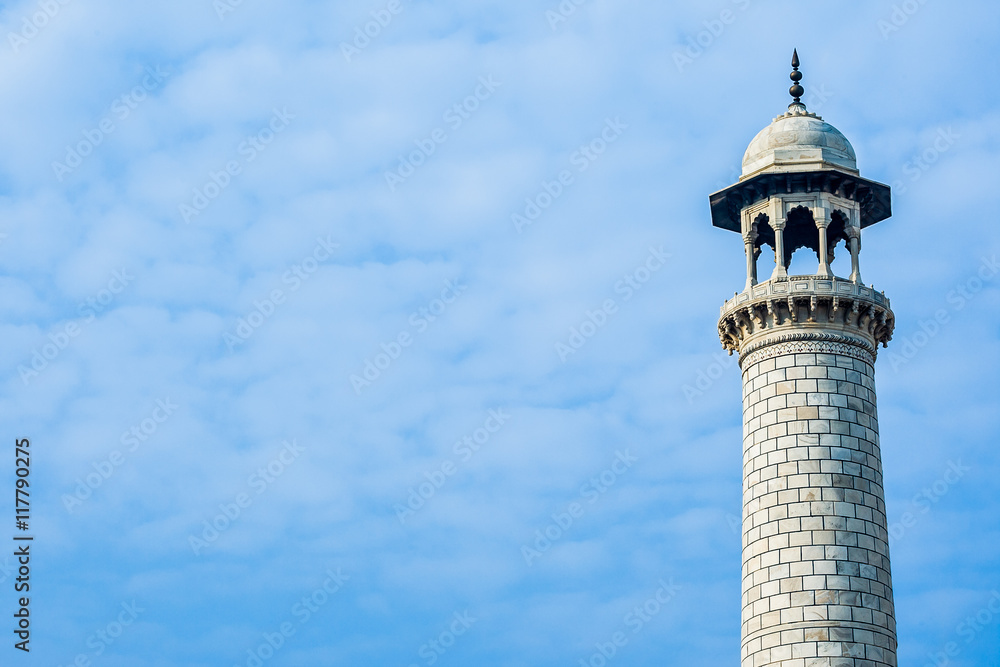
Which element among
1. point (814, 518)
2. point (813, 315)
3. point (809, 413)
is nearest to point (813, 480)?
point (814, 518)

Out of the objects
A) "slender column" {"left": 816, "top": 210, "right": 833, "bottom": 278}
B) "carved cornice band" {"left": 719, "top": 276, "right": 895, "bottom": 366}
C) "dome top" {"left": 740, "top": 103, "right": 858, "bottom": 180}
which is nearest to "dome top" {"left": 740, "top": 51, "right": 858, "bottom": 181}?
"dome top" {"left": 740, "top": 103, "right": 858, "bottom": 180}

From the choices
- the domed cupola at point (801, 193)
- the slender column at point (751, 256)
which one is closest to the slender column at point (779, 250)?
the domed cupola at point (801, 193)

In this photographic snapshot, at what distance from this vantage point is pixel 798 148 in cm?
4684

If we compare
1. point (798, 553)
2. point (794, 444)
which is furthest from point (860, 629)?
point (794, 444)

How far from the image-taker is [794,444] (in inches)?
1694

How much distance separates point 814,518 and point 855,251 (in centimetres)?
863

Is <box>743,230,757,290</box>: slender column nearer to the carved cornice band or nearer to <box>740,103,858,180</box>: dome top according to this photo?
the carved cornice band

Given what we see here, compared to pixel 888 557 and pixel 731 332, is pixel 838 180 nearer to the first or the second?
pixel 731 332

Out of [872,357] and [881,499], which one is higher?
[872,357]

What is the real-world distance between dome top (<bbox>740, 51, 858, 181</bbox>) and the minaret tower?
4cm

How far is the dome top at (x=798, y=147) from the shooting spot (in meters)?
46.6

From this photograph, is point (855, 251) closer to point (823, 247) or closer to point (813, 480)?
point (823, 247)

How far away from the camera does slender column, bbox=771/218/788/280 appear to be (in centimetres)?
4575

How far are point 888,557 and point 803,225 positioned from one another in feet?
37.3
